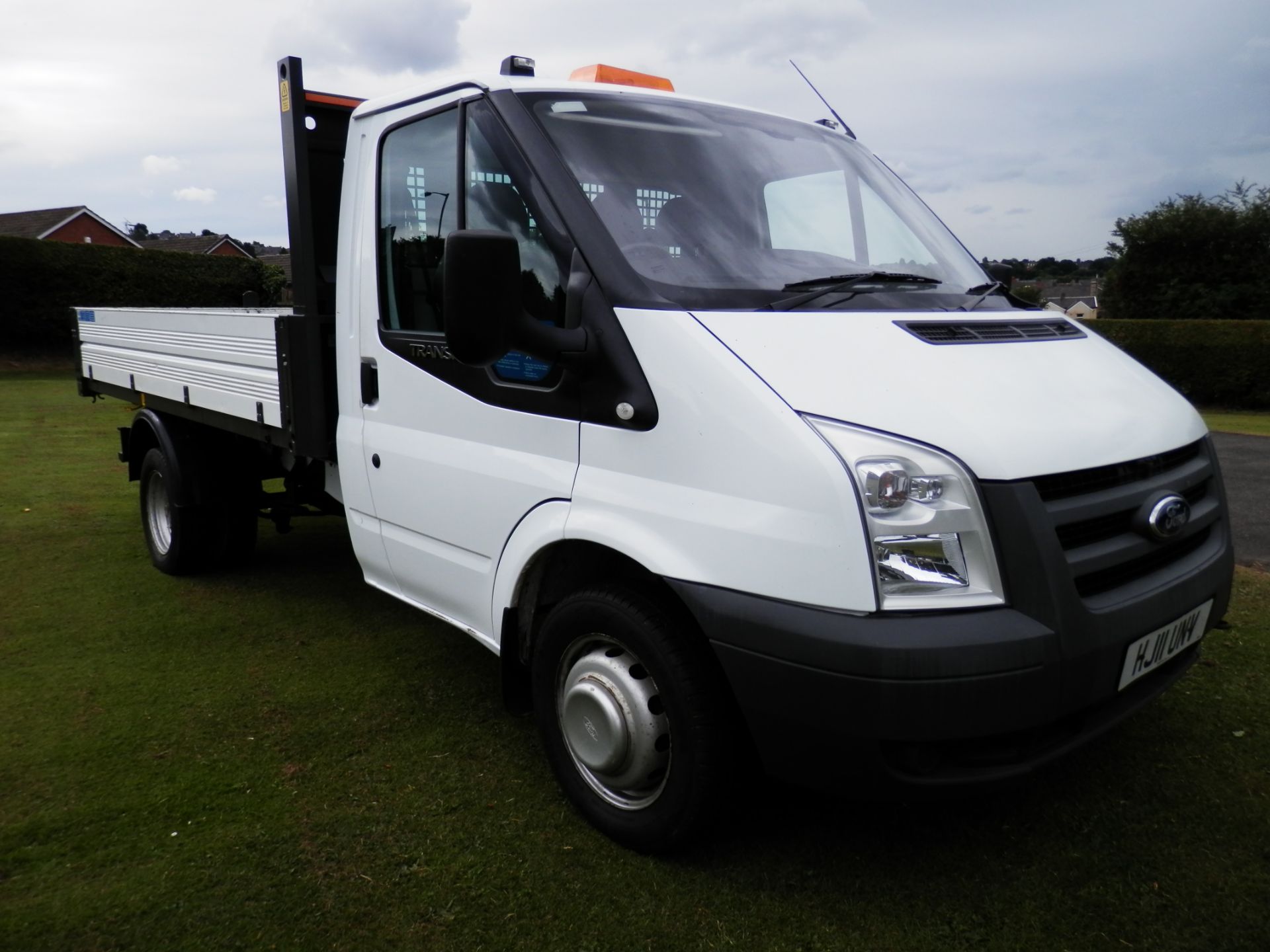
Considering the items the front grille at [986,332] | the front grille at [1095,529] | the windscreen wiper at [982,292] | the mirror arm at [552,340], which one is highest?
the windscreen wiper at [982,292]

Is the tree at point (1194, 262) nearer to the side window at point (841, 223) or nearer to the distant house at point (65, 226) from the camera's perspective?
the side window at point (841, 223)

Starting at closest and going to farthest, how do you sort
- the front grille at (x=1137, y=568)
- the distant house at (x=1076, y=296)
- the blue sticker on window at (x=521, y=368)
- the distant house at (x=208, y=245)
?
1. the front grille at (x=1137, y=568)
2. the blue sticker on window at (x=521, y=368)
3. the distant house at (x=208, y=245)
4. the distant house at (x=1076, y=296)

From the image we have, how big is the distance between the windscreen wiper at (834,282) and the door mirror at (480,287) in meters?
0.68

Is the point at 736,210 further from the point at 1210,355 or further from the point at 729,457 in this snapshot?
the point at 1210,355

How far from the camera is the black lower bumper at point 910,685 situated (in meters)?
2.21

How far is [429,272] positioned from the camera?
337 centimetres

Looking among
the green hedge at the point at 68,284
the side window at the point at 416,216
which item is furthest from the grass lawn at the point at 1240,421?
the green hedge at the point at 68,284

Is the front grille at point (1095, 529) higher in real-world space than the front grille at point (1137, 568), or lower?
higher

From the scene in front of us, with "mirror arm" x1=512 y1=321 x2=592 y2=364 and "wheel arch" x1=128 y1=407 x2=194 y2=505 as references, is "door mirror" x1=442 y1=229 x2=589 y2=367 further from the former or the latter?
"wheel arch" x1=128 y1=407 x2=194 y2=505

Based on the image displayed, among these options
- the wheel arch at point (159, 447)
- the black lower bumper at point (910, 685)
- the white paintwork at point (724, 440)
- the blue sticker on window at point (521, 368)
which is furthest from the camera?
the wheel arch at point (159, 447)

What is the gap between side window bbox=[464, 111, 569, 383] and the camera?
2871 millimetres

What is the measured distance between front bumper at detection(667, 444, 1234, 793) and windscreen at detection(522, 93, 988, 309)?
2.85 ft

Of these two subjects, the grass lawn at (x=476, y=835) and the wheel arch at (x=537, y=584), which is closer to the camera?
the grass lawn at (x=476, y=835)

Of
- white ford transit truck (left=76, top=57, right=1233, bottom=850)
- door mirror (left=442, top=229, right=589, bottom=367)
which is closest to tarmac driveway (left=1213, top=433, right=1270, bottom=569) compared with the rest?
white ford transit truck (left=76, top=57, right=1233, bottom=850)
